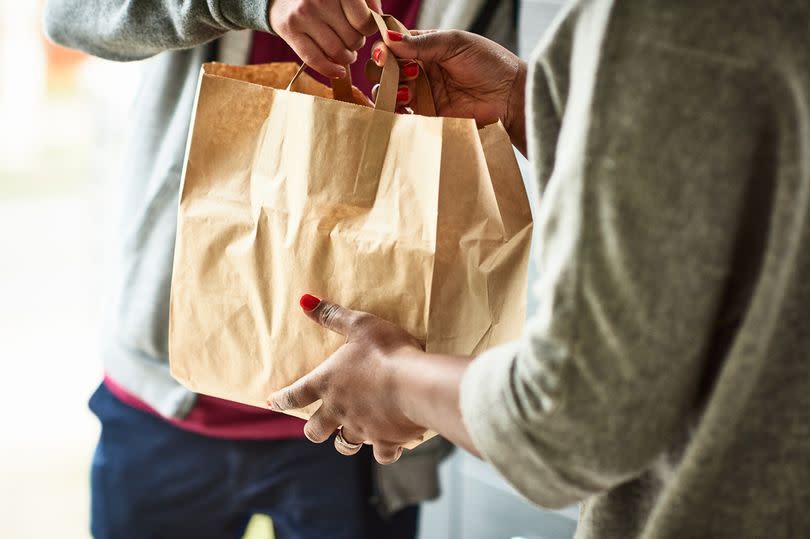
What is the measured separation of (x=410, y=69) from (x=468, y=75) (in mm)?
66

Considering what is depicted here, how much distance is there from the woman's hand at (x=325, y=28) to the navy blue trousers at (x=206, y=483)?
0.54 metres

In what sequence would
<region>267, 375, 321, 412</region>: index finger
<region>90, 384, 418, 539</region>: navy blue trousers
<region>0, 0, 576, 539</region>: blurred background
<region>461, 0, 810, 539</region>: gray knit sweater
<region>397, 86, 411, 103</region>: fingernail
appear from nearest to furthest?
1. <region>461, 0, 810, 539</region>: gray knit sweater
2. <region>267, 375, 321, 412</region>: index finger
3. <region>397, 86, 411, 103</region>: fingernail
4. <region>90, 384, 418, 539</region>: navy blue trousers
5. <region>0, 0, 576, 539</region>: blurred background

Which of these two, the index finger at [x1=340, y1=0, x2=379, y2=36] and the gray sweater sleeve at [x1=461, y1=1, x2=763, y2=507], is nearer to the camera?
the gray sweater sleeve at [x1=461, y1=1, x2=763, y2=507]

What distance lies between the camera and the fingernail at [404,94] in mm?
854

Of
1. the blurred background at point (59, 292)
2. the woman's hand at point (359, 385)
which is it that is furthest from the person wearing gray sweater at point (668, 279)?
the blurred background at point (59, 292)

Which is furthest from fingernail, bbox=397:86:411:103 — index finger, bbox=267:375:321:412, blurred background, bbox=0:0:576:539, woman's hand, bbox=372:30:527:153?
blurred background, bbox=0:0:576:539

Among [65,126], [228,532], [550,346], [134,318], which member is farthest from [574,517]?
[65,126]

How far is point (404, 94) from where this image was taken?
33.7 inches

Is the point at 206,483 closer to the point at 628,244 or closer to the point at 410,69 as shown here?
the point at 410,69

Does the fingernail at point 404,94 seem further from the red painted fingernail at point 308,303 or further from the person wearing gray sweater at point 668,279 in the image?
the person wearing gray sweater at point 668,279

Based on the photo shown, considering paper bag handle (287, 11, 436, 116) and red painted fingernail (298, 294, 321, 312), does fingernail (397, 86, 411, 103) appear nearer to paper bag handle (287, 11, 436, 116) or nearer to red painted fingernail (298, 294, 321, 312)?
paper bag handle (287, 11, 436, 116)

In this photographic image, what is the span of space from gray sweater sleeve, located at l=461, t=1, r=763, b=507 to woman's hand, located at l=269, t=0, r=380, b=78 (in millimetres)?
339

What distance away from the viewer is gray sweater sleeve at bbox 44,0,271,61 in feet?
2.86

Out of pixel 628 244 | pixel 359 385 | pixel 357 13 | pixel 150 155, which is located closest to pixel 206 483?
A: pixel 150 155
